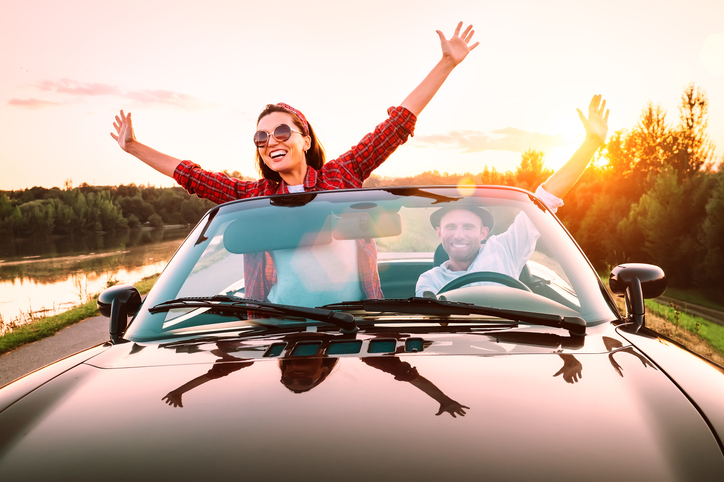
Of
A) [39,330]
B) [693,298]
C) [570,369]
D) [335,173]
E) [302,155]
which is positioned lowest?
[693,298]

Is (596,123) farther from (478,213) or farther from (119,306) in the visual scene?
(119,306)

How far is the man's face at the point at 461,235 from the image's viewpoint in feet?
8.78

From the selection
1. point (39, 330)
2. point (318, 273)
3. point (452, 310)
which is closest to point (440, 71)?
point (318, 273)

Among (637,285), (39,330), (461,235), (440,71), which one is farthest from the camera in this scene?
(39,330)

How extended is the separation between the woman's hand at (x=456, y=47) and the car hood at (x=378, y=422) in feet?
10.6

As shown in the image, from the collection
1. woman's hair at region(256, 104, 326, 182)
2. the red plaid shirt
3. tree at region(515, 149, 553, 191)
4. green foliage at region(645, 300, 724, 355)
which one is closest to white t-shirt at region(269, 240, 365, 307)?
the red plaid shirt

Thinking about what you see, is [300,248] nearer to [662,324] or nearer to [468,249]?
[468,249]

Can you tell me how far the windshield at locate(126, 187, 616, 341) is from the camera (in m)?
2.25

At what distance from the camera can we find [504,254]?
2.61m

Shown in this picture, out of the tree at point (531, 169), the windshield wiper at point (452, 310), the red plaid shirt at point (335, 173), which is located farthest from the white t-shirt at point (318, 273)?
the tree at point (531, 169)

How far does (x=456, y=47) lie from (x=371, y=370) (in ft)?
11.7

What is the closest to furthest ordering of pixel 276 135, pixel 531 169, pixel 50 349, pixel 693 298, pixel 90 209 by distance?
pixel 276 135 → pixel 50 349 → pixel 693 298 → pixel 531 169 → pixel 90 209

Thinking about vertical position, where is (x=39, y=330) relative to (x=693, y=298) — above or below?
above

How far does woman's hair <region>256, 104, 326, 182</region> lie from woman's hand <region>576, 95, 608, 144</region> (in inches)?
85.1
